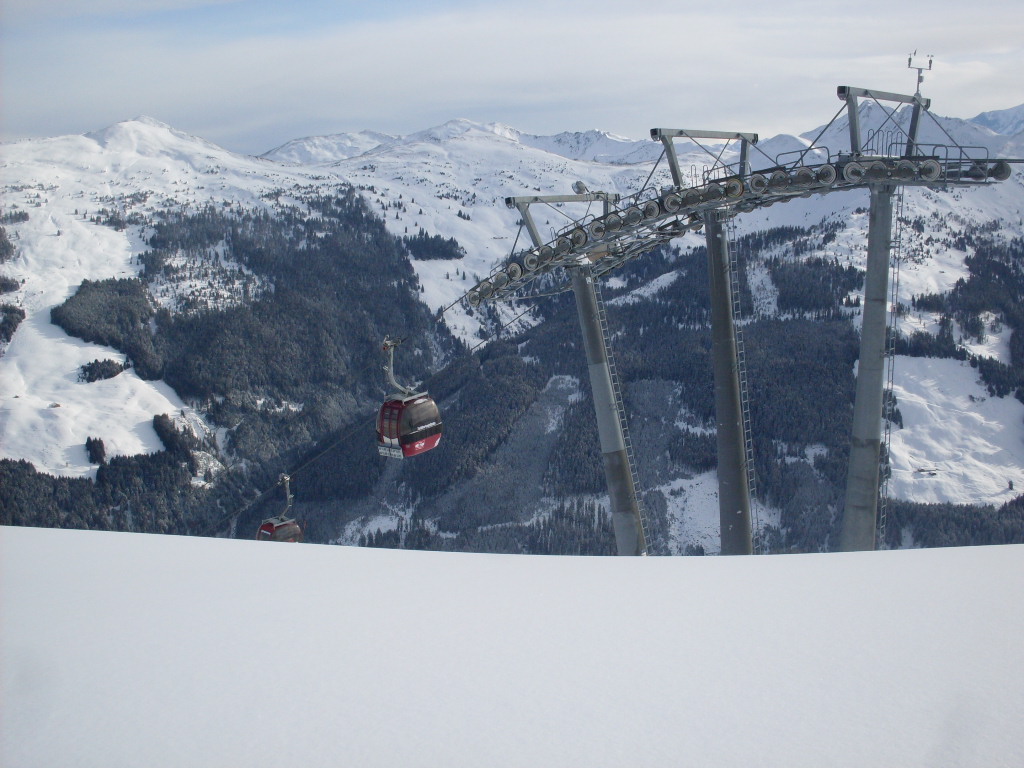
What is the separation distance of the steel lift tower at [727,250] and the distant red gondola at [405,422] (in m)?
3.13

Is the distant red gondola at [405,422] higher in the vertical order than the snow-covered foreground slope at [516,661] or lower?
lower

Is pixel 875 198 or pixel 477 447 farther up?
pixel 875 198

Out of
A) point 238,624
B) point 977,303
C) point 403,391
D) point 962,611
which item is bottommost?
point 977,303

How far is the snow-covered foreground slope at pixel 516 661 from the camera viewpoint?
363 centimetres

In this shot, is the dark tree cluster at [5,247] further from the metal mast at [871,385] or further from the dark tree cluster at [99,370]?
the metal mast at [871,385]

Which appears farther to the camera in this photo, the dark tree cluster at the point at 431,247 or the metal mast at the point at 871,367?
the dark tree cluster at the point at 431,247

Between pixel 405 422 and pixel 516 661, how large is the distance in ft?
33.8

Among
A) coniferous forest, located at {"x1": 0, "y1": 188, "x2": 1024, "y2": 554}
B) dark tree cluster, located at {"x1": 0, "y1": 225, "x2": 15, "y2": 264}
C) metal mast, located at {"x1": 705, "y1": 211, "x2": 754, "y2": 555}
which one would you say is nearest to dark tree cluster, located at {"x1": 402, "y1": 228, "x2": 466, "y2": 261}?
coniferous forest, located at {"x1": 0, "y1": 188, "x2": 1024, "y2": 554}

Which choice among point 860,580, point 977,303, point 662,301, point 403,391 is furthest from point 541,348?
point 860,580

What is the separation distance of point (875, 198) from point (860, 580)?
848cm

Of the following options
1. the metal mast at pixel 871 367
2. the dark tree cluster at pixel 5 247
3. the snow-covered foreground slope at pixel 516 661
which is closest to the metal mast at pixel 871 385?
the metal mast at pixel 871 367

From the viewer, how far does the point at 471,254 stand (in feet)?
618

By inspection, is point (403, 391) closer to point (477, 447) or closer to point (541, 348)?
point (477, 447)

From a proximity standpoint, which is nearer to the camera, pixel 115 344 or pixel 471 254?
pixel 115 344
